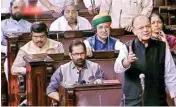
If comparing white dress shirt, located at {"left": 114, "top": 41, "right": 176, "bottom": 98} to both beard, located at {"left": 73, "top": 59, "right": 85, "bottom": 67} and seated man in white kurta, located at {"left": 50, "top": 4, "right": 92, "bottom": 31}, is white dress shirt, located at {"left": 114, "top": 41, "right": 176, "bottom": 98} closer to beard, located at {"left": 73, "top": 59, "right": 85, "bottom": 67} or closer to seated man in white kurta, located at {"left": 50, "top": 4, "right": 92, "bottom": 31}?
beard, located at {"left": 73, "top": 59, "right": 85, "bottom": 67}

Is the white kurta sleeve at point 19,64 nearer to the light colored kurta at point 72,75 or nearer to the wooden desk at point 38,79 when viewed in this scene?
the wooden desk at point 38,79

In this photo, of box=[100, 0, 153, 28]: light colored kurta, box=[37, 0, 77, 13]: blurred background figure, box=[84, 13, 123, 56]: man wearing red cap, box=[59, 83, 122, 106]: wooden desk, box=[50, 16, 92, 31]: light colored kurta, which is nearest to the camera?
box=[59, 83, 122, 106]: wooden desk

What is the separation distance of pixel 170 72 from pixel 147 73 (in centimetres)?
17

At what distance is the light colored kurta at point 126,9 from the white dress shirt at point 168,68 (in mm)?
2262

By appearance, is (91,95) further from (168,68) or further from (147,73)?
(168,68)

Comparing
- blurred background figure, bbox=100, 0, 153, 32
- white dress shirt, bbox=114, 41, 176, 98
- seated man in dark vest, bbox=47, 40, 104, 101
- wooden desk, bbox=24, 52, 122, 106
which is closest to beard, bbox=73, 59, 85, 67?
seated man in dark vest, bbox=47, 40, 104, 101

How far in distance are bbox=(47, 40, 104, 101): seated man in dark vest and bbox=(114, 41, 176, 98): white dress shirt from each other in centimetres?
61

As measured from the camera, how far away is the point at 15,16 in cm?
529

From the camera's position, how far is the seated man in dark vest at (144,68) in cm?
286

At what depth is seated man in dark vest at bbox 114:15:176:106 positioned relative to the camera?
9.37 ft

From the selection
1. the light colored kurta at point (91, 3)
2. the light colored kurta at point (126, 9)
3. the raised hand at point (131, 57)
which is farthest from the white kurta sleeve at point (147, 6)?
the raised hand at point (131, 57)

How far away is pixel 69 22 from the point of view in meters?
5.15

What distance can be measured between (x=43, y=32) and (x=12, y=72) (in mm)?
427

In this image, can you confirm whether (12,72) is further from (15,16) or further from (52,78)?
(15,16)
